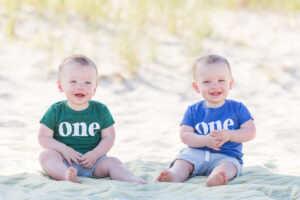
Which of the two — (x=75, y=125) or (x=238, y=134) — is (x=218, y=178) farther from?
(x=75, y=125)

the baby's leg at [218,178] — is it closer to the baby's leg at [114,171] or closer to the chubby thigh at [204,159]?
the chubby thigh at [204,159]

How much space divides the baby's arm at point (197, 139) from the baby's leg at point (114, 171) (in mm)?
372

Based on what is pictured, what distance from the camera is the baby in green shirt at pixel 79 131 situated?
2.72m

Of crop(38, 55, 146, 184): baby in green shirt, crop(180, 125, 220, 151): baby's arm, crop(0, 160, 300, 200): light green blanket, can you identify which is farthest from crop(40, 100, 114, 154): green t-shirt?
crop(180, 125, 220, 151): baby's arm

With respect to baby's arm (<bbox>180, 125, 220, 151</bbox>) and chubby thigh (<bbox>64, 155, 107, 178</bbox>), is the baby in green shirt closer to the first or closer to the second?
chubby thigh (<bbox>64, 155, 107, 178</bbox>)

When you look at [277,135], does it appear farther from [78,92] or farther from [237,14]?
[237,14]

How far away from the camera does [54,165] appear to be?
2672mm

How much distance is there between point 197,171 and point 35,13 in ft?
17.1

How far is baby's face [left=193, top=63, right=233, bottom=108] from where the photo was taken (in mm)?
2760

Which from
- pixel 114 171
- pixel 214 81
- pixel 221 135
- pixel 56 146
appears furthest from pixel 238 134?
pixel 56 146

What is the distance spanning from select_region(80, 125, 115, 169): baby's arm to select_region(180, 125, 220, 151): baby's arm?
0.44m

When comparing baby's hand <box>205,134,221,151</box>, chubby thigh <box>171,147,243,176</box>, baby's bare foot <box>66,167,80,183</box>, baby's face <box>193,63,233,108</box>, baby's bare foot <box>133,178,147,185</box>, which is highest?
baby's face <box>193,63,233,108</box>

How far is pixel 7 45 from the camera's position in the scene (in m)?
6.44

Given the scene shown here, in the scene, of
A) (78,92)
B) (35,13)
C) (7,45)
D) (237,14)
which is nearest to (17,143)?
(78,92)
